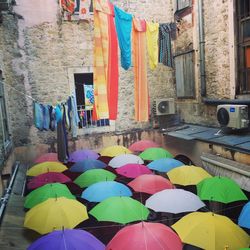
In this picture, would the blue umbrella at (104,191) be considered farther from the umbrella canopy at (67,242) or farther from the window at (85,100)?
the window at (85,100)

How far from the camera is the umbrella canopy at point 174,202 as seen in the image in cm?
660

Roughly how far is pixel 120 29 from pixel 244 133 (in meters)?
5.03

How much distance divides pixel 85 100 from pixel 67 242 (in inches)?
321

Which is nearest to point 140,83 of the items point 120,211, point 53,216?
point 120,211

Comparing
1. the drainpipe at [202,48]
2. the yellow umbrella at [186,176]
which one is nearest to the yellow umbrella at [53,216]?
the yellow umbrella at [186,176]

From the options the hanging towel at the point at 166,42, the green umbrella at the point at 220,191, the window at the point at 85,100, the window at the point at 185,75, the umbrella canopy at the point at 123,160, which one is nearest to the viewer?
the green umbrella at the point at 220,191

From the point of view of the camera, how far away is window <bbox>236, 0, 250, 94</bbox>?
31.1 feet

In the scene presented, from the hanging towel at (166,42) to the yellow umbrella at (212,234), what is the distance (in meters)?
8.49

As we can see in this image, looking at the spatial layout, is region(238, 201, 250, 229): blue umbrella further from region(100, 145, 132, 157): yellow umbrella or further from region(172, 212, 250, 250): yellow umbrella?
region(100, 145, 132, 157): yellow umbrella

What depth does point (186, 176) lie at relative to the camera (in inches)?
329

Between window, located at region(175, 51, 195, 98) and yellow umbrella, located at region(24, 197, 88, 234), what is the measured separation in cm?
764

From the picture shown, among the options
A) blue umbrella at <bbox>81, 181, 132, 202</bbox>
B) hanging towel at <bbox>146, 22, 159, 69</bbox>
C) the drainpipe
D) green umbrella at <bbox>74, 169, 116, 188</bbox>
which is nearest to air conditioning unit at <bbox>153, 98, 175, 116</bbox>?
the drainpipe

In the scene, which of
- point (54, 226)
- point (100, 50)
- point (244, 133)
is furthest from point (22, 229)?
point (244, 133)

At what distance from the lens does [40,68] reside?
1212 centimetres
